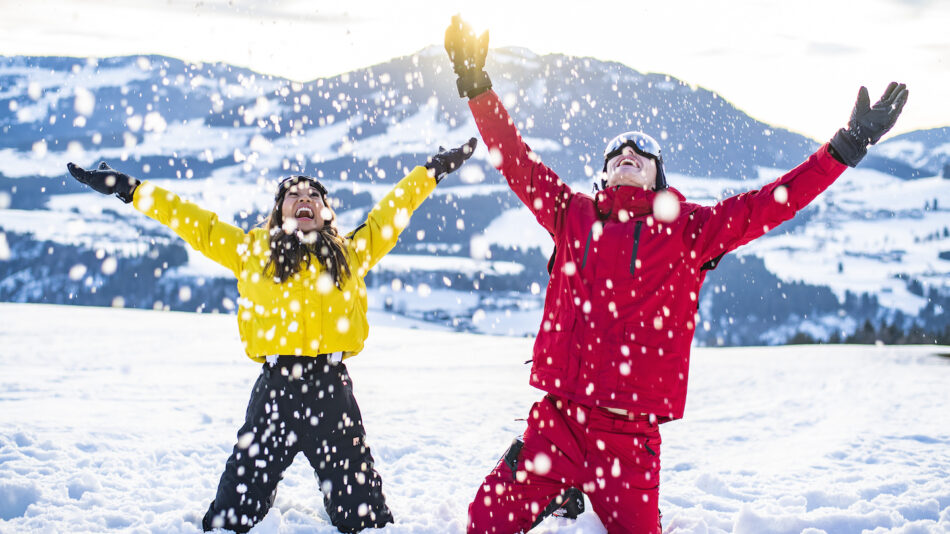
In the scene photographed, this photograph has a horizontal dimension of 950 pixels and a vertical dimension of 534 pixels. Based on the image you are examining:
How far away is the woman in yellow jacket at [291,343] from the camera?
3.33m

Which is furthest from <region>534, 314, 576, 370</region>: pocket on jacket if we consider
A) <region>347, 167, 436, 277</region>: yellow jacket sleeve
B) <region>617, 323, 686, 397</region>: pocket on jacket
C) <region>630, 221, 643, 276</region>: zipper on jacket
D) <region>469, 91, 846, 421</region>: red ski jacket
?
<region>347, 167, 436, 277</region>: yellow jacket sleeve

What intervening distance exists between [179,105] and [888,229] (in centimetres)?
18855

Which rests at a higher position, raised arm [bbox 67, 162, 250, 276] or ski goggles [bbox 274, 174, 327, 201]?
ski goggles [bbox 274, 174, 327, 201]

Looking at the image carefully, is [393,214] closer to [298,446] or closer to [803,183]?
[298,446]

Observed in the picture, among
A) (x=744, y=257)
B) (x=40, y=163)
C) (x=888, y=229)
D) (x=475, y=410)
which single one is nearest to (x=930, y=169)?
(x=888, y=229)

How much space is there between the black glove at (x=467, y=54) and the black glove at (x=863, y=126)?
1.70m

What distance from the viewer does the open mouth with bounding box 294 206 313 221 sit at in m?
3.54

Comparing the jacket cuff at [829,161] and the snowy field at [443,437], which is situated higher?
the jacket cuff at [829,161]

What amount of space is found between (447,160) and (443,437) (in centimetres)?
323

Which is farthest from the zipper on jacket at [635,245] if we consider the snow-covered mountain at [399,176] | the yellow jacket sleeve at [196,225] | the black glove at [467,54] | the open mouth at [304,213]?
the snow-covered mountain at [399,176]

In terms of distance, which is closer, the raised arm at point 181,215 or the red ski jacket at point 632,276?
the red ski jacket at point 632,276

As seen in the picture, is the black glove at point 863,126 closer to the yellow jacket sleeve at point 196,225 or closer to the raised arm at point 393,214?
the raised arm at point 393,214

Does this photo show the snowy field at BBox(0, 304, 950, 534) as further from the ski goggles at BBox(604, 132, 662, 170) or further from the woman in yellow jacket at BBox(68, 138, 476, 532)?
the ski goggles at BBox(604, 132, 662, 170)

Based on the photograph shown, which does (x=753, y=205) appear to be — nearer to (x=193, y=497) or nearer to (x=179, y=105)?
(x=193, y=497)
